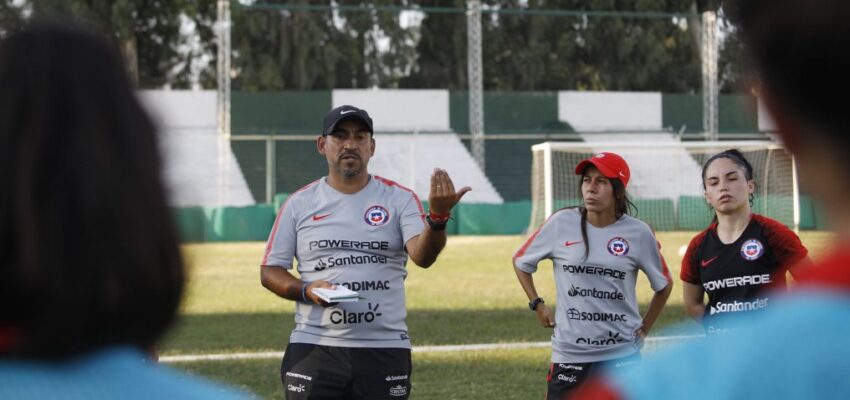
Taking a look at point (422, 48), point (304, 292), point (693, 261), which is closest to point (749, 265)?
point (693, 261)

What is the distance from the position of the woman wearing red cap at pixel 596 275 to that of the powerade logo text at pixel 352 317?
121 cm

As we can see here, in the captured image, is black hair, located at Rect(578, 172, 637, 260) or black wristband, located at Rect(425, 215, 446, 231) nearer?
black wristband, located at Rect(425, 215, 446, 231)

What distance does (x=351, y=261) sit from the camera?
229 inches

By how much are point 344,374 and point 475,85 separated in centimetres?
3627

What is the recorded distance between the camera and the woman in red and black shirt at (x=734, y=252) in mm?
6012

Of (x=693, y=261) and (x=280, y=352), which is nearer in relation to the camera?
(x=693, y=261)

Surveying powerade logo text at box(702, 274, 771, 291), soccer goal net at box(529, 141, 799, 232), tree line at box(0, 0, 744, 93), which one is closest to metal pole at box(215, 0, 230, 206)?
tree line at box(0, 0, 744, 93)

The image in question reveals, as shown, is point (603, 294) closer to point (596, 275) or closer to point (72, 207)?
point (596, 275)

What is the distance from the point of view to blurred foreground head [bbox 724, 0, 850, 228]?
1103mm

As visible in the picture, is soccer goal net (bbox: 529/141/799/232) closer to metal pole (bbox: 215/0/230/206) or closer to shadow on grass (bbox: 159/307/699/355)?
shadow on grass (bbox: 159/307/699/355)

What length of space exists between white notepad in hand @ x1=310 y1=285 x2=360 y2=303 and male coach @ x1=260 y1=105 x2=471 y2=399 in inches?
1.9

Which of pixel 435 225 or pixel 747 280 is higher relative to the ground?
pixel 435 225

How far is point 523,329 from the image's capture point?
13.9 meters

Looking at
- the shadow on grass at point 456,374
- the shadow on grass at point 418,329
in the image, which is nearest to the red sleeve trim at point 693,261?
the shadow on grass at point 456,374
